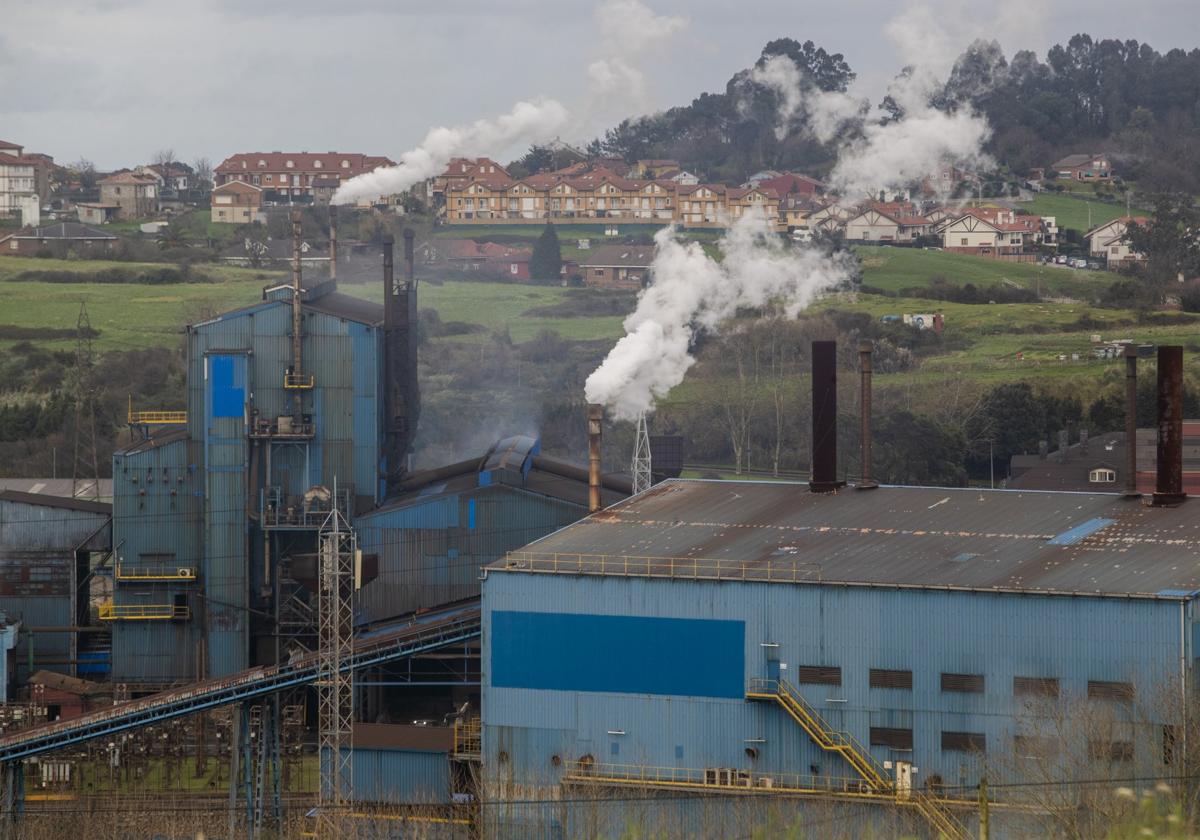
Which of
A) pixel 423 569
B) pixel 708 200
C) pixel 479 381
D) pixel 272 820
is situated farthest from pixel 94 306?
pixel 272 820

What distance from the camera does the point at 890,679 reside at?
35.2 meters

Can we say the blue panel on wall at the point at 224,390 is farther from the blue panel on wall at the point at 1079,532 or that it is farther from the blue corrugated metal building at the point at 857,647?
the blue panel on wall at the point at 1079,532

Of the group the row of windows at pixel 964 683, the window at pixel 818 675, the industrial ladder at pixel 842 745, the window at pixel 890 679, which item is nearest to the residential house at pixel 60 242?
the industrial ladder at pixel 842 745

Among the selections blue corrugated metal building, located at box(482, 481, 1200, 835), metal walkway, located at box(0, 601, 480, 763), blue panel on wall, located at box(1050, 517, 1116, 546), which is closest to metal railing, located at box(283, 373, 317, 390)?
metal walkway, located at box(0, 601, 480, 763)

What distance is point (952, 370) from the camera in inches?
3548

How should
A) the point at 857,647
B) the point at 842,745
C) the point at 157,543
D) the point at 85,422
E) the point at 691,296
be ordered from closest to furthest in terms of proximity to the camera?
the point at 842,745, the point at 857,647, the point at 157,543, the point at 691,296, the point at 85,422

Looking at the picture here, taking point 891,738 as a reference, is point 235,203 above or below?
above

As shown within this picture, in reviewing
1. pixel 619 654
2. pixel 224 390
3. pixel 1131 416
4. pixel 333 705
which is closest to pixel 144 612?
pixel 224 390

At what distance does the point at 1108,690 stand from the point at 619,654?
892cm

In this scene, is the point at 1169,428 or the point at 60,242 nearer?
the point at 1169,428

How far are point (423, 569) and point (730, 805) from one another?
52.2ft

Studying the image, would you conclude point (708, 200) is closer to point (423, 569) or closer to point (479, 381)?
point (479, 381)

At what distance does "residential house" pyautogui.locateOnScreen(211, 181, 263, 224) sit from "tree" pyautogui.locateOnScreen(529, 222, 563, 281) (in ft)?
93.3

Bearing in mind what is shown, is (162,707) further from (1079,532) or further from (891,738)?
(1079,532)
